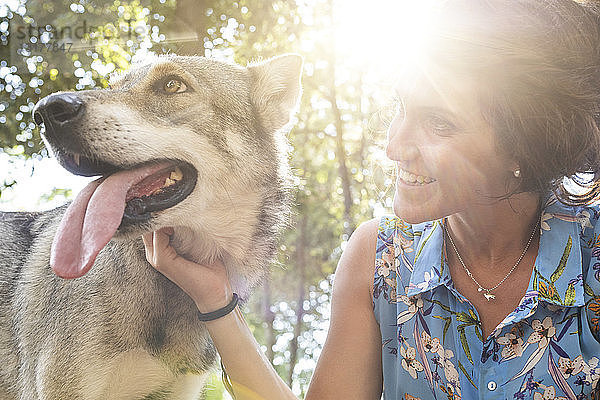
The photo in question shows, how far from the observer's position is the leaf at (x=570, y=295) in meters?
1.45

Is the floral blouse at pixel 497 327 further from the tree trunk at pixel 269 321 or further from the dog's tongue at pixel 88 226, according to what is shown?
the tree trunk at pixel 269 321

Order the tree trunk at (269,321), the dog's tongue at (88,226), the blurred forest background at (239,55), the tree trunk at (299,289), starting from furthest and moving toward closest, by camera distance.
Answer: the tree trunk at (269,321) → the tree trunk at (299,289) → the blurred forest background at (239,55) → the dog's tongue at (88,226)

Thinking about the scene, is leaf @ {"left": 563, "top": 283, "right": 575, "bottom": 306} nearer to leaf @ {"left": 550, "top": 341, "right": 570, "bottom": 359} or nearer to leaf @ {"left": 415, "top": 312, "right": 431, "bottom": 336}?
leaf @ {"left": 550, "top": 341, "right": 570, "bottom": 359}

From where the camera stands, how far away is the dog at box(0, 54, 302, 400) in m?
1.36

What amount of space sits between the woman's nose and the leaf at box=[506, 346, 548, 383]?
564mm

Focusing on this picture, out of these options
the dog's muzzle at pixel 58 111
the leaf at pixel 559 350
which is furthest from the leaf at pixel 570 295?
the dog's muzzle at pixel 58 111

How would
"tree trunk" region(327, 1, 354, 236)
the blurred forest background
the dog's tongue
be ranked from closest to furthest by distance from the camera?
the dog's tongue → the blurred forest background → "tree trunk" region(327, 1, 354, 236)

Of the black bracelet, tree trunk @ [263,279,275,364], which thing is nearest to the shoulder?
the black bracelet

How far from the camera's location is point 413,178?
1.47m

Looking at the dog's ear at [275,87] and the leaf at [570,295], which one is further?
the dog's ear at [275,87]

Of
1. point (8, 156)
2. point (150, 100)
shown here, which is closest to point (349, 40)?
point (8, 156)

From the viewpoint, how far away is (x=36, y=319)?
1562 millimetres

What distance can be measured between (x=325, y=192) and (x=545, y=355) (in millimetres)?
4104

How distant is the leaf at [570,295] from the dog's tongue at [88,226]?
1.07m
